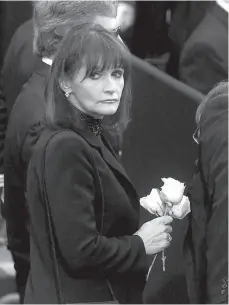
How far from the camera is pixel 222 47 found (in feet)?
8.30

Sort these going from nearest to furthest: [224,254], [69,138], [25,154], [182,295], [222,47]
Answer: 1. [69,138]
2. [224,254]
3. [25,154]
4. [182,295]
5. [222,47]

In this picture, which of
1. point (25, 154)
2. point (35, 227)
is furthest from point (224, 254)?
point (25, 154)

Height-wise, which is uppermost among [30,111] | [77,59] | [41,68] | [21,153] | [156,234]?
[77,59]

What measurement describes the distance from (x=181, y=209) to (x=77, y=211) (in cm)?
36

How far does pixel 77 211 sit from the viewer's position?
64.7 inches

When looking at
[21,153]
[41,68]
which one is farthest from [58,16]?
[21,153]

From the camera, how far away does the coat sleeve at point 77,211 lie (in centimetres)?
161

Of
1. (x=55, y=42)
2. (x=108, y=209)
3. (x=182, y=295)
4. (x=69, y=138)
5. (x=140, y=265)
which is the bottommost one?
(x=182, y=295)

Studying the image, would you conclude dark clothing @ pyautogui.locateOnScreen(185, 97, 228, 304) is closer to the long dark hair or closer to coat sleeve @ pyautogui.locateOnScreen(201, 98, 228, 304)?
coat sleeve @ pyautogui.locateOnScreen(201, 98, 228, 304)

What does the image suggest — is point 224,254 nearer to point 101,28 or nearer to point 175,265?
point 175,265

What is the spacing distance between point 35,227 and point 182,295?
0.59 meters

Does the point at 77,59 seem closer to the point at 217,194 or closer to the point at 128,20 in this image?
the point at 217,194

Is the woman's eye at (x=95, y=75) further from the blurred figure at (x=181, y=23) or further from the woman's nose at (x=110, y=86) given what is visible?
the blurred figure at (x=181, y=23)

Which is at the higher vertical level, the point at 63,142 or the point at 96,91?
the point at 96,91
